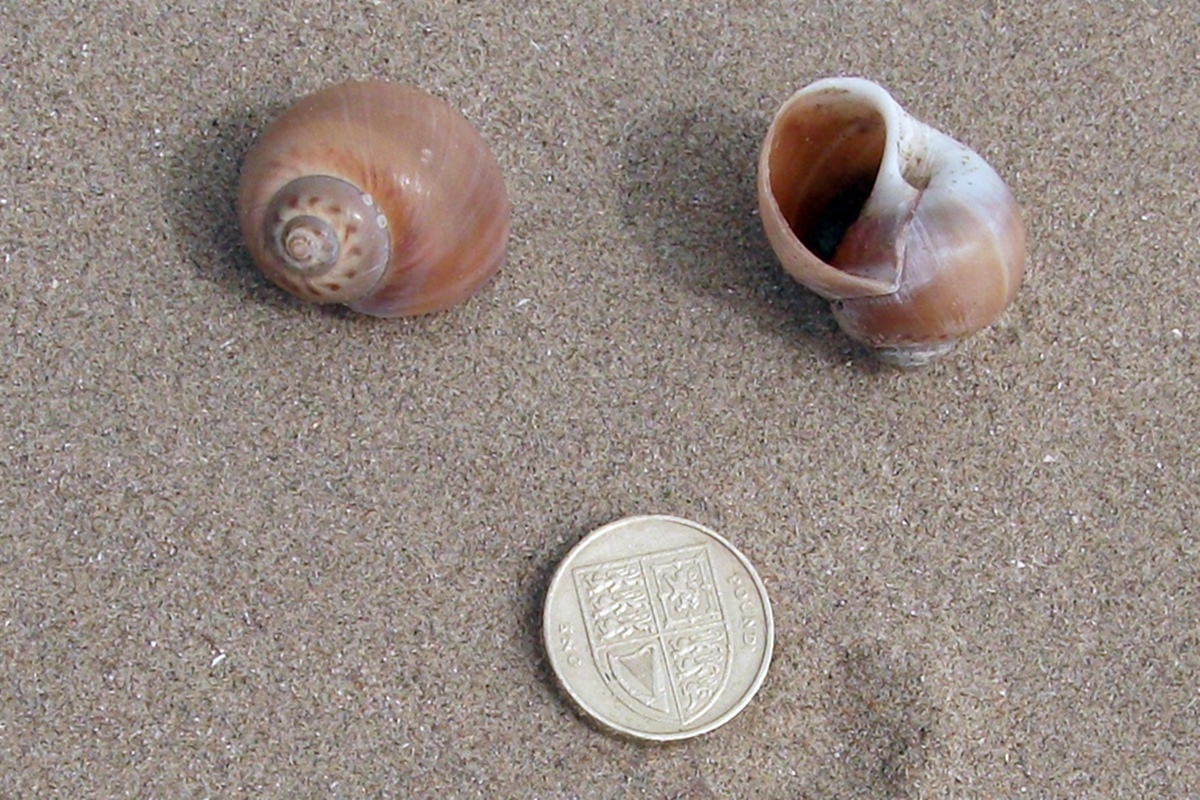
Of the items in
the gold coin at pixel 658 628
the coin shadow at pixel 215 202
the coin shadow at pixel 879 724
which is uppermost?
the coin shadow at pixel 215 202

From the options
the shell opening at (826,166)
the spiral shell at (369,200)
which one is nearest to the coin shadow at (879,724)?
the shell opening at (826,166)

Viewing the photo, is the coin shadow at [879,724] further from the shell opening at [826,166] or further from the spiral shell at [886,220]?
the shell opening at [826,166]

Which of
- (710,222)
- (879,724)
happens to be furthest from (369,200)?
(879,724)

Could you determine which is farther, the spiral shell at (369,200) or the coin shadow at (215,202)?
the coin shadow at (215,202)

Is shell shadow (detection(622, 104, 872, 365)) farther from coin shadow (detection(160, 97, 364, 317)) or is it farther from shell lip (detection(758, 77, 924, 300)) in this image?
coin shadow (detection(160, 97, 364, 317))

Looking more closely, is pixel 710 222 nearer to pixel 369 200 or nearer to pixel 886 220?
pixel 886 220

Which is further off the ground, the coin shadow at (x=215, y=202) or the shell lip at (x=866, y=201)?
the coin shadow at (x=215, y=202)
